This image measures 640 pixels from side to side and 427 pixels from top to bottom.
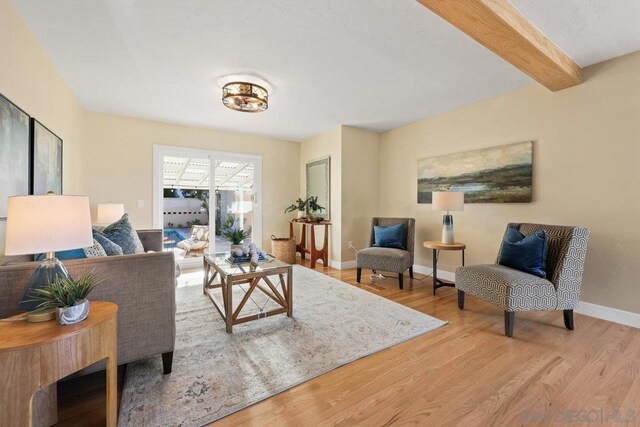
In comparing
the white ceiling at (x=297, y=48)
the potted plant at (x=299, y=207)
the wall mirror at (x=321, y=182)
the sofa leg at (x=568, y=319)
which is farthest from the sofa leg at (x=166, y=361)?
the potted plant at (x=299, y=207)

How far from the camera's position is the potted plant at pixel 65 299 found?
1.12 metres

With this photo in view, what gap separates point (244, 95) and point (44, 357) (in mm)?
2571

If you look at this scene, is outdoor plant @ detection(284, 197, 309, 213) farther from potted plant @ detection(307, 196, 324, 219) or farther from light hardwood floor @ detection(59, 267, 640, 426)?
light hardwood floor @ detection(59, 267, 640, 426)

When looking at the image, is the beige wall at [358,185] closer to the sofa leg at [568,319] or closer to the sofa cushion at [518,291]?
the sofa cushion at [518,291]

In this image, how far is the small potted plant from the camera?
494cm

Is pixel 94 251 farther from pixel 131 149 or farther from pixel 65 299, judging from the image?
pixel 131 149

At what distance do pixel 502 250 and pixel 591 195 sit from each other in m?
0.97

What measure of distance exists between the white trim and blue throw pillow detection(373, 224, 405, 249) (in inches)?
73.0

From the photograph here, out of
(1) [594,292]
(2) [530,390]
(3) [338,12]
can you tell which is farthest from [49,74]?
(1) [594,292]

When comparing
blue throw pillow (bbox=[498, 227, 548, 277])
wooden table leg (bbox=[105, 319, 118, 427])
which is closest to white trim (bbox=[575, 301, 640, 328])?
blue throw pillow (bbox=[498, 227, 548, 277])

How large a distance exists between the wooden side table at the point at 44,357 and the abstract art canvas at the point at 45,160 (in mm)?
1546

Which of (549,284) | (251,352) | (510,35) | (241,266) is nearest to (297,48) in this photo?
(510,35)

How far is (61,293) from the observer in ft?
3.68

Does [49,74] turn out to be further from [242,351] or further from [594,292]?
Answer: [594,292]
